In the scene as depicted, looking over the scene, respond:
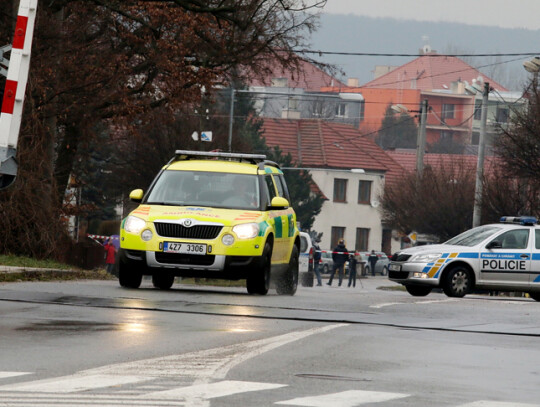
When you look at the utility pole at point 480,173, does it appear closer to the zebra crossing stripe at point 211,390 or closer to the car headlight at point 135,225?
the car headlight at point 135,225

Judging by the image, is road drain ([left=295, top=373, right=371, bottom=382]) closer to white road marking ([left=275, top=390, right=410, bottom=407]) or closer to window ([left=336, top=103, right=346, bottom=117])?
white road marking ([left=275, top=390, right=410, bottom=407])

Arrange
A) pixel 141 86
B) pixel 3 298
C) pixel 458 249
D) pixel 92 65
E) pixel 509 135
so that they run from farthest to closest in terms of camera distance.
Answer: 1. pixel 509 135
2. pixel 141 86
3. pixel 92 65
4. pixel 458 249
5. pixel 3 298

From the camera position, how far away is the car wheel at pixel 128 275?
728 inches

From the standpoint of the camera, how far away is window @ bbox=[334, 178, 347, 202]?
98.9 meters

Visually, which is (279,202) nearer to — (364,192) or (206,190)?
(206,190)

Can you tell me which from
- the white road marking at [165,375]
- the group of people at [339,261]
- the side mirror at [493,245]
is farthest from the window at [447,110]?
the white road marking at [165,375]

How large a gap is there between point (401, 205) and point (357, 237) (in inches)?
1075

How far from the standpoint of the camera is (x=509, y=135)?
41.3 m

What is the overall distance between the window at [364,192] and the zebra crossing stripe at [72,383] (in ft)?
300

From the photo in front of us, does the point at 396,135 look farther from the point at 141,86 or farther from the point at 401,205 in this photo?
the point at 141,86

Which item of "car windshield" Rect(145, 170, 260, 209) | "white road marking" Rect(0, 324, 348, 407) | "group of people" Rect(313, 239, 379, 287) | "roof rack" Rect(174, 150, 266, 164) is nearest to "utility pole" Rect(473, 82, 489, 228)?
"group of people" Rect(313, 239, 379, 287)

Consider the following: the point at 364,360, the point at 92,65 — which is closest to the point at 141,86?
the point at 92,65

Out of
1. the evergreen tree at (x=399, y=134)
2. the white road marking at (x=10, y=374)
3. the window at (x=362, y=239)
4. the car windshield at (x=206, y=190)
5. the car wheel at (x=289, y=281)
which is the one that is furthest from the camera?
the evergreen tree at (x=399, y=134)

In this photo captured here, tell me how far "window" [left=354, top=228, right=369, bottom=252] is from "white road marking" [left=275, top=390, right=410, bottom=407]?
91168 mm
